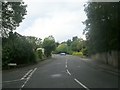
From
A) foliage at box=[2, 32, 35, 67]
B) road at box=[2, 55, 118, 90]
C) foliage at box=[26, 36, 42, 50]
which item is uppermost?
foliage at box=[26, 36, 42, 50]

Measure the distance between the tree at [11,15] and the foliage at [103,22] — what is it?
781 cm

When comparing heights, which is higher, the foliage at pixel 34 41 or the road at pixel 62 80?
the foliage at pixel 34 41

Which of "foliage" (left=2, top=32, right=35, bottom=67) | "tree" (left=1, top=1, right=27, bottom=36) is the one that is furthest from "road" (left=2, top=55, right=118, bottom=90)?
"foliage" (left=2, top=32, right=35, bottom=67)

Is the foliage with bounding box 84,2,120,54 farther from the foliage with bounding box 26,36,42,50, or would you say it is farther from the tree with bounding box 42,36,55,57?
the tree with bounding box 42,36,55,57

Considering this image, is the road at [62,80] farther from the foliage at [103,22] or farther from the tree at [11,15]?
the tree at [11,15]

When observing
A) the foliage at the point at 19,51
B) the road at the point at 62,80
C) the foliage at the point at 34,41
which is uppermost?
the foliage at the point at 34,41

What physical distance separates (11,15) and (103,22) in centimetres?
1067

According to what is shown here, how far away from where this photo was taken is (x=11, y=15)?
3922 cm

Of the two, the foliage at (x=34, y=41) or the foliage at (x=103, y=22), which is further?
the foliage at (x=34, y=41)

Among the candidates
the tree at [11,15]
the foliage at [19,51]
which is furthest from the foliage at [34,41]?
the tree at [11,15]

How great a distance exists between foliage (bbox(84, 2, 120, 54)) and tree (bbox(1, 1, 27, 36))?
781 cm

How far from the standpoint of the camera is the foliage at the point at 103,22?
31438 mm

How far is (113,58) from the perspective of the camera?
4153 centimetres

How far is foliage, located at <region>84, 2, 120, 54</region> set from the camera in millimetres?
31438
